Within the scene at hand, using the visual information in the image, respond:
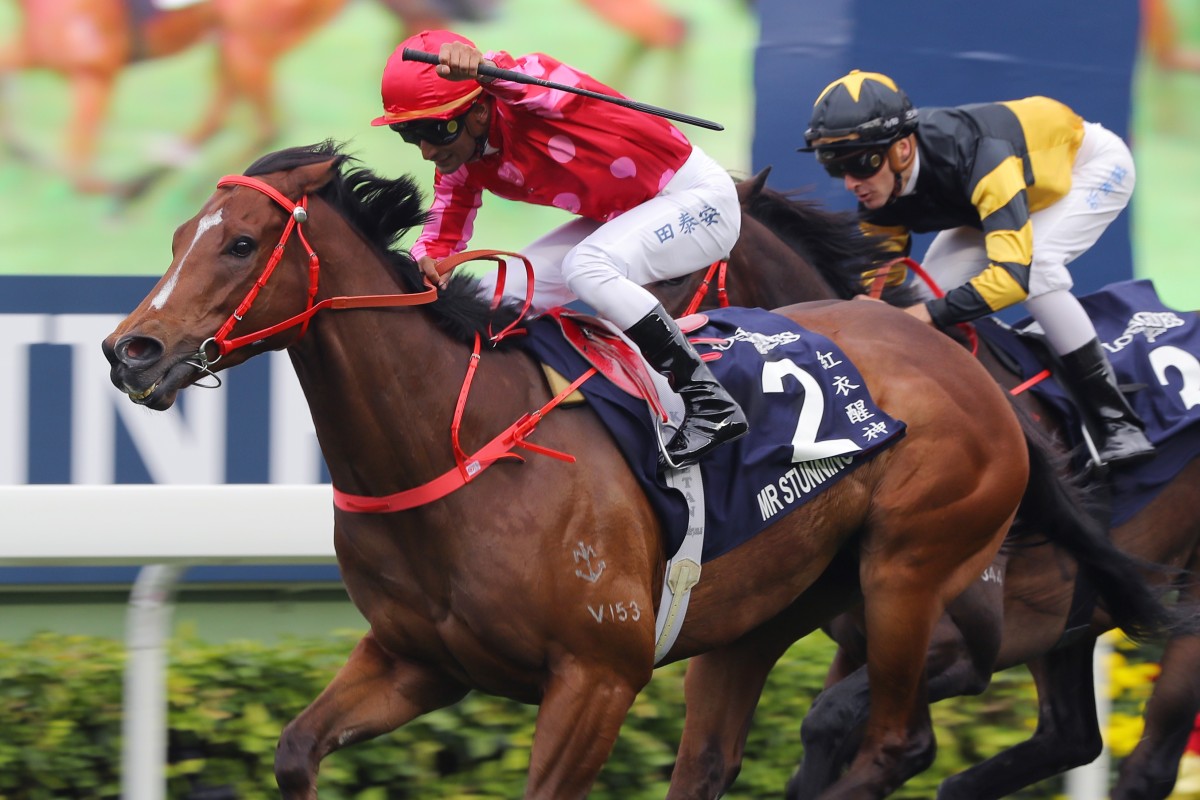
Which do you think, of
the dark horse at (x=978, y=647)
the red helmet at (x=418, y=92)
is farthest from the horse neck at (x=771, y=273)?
the red helmet at (x=418, y=92)

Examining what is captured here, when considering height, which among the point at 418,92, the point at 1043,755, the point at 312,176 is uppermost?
the point at 418,92

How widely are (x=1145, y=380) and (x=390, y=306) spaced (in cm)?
223

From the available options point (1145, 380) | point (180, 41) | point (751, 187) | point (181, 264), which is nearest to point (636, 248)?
point (181, 264)

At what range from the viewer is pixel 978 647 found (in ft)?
13.0

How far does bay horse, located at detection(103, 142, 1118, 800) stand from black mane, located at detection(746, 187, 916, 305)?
1167 millimetres

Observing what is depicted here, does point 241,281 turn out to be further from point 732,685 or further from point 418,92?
point 732,685

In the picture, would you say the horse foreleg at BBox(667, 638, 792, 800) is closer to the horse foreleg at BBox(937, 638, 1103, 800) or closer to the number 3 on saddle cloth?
the horse foreleg at BBox(937, 638, 1103, 800)

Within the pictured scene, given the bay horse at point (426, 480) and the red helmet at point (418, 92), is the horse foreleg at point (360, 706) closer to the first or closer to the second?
the bay horse at point (426, 480)

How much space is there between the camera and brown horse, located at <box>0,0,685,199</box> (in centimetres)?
494

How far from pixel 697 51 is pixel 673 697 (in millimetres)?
2143

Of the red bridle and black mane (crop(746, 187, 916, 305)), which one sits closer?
the red bridle

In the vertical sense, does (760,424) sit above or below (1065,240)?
below

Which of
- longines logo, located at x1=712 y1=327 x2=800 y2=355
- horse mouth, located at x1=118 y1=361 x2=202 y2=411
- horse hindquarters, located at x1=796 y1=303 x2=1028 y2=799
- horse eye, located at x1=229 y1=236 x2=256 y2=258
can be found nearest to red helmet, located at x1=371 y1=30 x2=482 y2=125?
horse eye, located at x1=229 y1=236 x2=256 y2=258

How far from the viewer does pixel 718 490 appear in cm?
334
